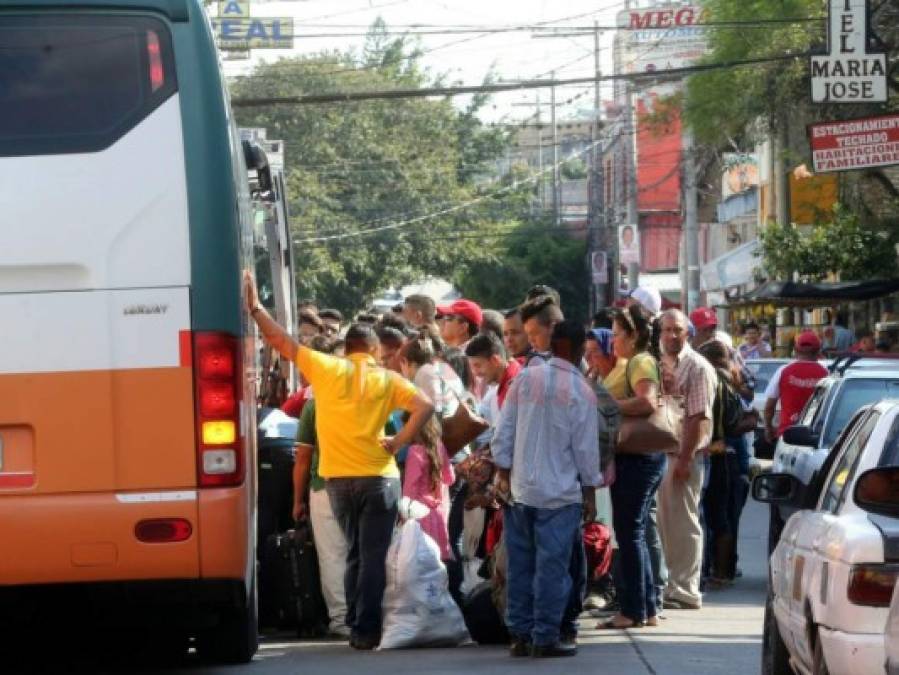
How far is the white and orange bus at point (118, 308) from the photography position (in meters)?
7.81

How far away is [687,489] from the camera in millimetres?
12500

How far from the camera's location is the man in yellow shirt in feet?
34.7

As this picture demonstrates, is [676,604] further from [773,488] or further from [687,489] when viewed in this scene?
[773,488]

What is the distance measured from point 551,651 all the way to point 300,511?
1836 mm

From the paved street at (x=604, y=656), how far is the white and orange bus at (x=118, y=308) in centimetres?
213

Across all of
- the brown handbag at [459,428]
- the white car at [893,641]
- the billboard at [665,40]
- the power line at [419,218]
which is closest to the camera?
the white car at [893,641]

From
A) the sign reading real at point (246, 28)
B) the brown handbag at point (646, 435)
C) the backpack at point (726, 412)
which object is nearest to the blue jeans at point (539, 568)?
the brown handbag at point (646, 435)

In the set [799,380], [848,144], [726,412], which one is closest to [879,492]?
[726,412]

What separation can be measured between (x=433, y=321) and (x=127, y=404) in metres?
6.29

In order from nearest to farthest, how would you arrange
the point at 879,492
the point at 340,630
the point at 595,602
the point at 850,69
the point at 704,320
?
the point at 879,492
the point at 340,630
the point at 595,602
the point at 704,320
the point at 850,69

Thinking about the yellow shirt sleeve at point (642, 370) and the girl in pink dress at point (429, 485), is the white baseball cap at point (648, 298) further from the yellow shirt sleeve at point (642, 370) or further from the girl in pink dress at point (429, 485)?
the girl in pink dress at point (429, 485)

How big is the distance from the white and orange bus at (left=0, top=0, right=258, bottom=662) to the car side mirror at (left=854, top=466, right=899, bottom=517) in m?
2.69

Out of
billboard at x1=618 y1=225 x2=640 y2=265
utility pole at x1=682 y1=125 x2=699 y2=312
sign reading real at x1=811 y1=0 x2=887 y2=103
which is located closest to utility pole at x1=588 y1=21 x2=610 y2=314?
billboard at x1=618 y1=225 x2=640 y2=265

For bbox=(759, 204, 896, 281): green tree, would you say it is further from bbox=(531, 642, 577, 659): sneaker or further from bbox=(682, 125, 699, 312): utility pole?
bbox=(531, 642, 577, 659): sneaker
